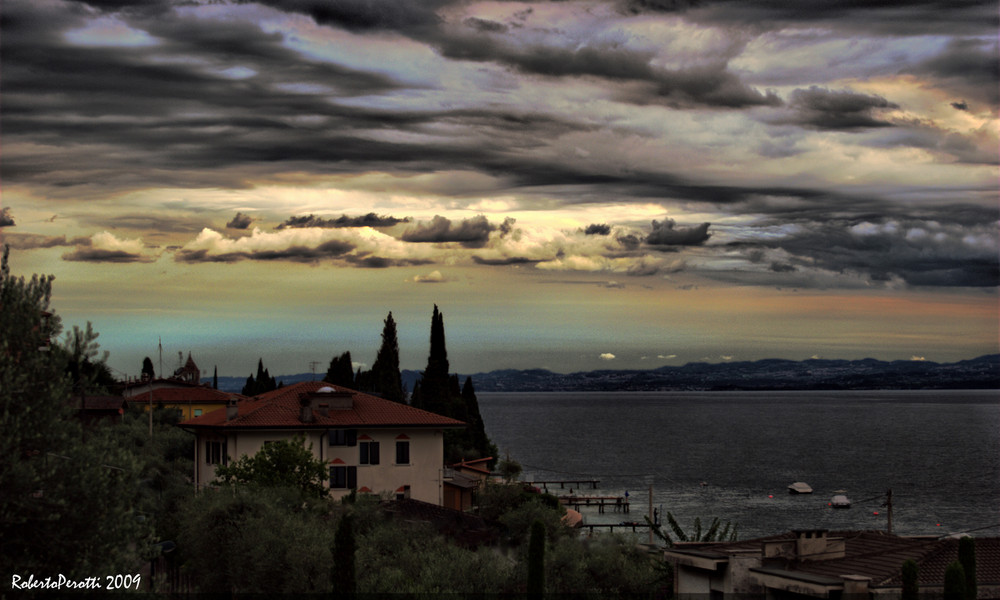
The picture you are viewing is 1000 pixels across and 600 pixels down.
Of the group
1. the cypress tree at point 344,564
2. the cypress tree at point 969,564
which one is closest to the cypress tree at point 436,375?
the cypress tree at point 344,564

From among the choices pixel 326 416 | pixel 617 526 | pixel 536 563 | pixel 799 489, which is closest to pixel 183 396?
pixel 617 526

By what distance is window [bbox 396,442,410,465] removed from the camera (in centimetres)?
5059

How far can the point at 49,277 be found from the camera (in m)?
17.8

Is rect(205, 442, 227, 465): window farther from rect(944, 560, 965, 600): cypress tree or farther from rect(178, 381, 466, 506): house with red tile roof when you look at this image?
rect(944, 560, 965, 600): cypress tree

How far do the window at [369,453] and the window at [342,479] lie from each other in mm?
944

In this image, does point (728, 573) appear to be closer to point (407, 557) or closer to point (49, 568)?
point (407, 557)

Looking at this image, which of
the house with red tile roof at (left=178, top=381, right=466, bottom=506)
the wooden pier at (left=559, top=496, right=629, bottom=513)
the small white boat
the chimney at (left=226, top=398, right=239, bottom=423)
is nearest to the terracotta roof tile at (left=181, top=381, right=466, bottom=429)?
the house with red tile roof at (left=178, top=381, right=466, bottom=506)

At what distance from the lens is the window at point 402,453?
5059 centimetres

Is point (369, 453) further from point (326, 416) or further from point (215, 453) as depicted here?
point (215, 453)

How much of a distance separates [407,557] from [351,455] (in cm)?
2146

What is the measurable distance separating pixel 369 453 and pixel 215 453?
889cm
